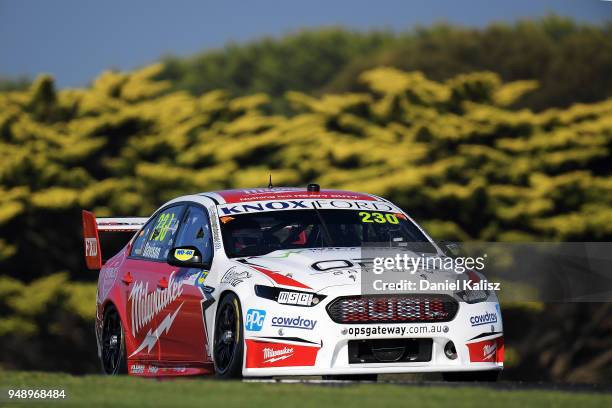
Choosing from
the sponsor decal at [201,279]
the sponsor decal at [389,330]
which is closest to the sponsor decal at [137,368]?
the sponsor decal at [201,279]

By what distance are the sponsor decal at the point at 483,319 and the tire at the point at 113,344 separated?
130 inches

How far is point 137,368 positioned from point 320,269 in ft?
8.41

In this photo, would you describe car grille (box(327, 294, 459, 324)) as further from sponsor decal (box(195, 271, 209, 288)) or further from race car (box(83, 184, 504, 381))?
sponsor decal (box(195, 271, 209, 288))

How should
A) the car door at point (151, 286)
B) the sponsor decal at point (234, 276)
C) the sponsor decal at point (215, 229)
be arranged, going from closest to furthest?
the sponsor decal at point (234, 276) → the sponsor decal at point (215, 229) → the car door at point (151, 286)

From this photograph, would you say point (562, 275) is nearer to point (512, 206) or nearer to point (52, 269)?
point (512, 206)

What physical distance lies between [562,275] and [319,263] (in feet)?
29.0

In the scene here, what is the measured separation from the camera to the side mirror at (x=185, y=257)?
31.9 ft

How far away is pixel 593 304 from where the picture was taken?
23.0 metres

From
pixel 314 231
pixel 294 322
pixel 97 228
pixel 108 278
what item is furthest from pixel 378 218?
pixel 97 228

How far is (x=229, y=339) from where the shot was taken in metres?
9.09

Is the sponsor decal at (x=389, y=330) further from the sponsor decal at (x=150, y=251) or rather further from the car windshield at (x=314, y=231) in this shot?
the sponsor decal at (x=150, y=251)

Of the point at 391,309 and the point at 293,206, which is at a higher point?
the point at 293,206

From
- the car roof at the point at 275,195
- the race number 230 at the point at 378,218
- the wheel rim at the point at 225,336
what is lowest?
the wheel rim at the point at 225,336

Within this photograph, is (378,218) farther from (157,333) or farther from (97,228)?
(97,228)
